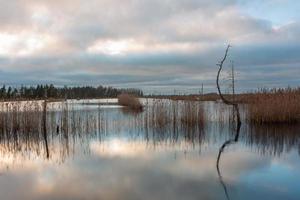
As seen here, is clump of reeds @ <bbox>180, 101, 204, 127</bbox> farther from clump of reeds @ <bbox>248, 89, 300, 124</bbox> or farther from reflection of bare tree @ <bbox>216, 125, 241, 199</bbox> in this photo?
clump of reeds @ <bbox>248, 89, 300, 124</bbox>

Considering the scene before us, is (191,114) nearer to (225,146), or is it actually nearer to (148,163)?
(225,146)

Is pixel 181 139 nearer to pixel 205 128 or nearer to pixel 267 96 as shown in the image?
pixel 205 128

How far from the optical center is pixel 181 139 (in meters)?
13.0

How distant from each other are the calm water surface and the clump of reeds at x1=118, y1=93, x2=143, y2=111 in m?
16.9

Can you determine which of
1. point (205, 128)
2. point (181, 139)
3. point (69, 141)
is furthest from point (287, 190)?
point (205, 128)

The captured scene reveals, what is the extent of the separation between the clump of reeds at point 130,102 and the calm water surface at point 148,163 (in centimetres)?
1692

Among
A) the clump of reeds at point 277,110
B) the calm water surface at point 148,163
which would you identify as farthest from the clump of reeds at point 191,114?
the clump of reeds at point 277,110

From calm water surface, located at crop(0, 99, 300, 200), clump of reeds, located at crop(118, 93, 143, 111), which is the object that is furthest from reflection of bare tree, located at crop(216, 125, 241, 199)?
clump of reeds, located at crop(118, 93, 143, 111)

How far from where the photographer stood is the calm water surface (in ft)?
21.0

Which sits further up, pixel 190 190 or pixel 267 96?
pixel 267 96

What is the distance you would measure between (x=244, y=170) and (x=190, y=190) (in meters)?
2.05

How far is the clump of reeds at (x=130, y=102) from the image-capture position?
32.4 metres

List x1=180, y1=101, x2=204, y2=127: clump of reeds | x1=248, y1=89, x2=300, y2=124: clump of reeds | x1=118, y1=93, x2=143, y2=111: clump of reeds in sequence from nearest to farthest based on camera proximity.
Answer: x1=180, y1=101, x2=204, y2=127: clump of reeds → x1=248, y1=89, x2=300, y2=124: clump of reeds → x1=118, y1=93, x2=143, y2=111: clump of reeds

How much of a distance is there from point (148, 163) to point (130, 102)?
26710 mm
